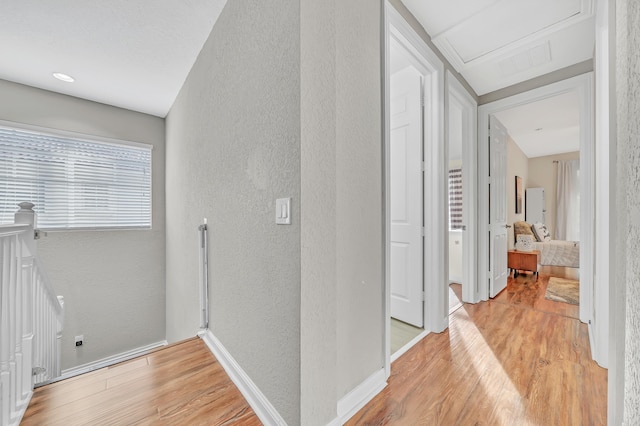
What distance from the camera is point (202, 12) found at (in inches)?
73.4

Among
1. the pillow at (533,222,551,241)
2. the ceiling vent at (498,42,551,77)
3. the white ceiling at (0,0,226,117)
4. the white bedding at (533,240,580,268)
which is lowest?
the white bedding at (533,240,580,268)

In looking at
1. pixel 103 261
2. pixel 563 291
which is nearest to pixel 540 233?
pixel 563 291

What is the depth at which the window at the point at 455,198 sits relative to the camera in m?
4.70

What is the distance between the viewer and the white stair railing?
3.89ft

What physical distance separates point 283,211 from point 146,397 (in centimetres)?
136

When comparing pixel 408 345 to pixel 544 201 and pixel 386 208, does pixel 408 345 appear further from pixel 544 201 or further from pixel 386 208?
pixel 544 201

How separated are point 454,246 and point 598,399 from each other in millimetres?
3002

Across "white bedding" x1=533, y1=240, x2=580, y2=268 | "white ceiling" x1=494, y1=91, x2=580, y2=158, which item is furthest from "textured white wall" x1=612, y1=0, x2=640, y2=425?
"white bedding" x1=533, y1=240, x2=580, y2=268

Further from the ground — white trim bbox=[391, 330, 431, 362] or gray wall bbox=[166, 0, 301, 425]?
gray wall bbox=[166, 0, 301, 425]

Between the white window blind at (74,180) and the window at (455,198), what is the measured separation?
4960mm

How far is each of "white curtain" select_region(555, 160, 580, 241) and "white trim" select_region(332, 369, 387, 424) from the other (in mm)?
7974

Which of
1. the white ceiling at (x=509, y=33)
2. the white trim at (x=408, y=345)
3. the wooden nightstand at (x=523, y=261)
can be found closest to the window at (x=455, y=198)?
the wooden nightstand at (x=523, y=261)

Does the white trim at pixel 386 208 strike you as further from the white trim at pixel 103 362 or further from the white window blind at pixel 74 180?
the white window blind at pixel 74 180

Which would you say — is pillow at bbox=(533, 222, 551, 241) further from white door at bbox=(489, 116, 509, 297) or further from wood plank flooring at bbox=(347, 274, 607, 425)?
wood plank flooring at bbox=(347, 274, 607, 425)
